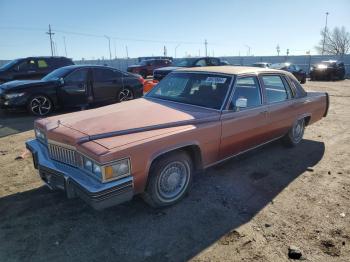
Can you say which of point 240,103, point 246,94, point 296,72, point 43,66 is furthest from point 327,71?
point 240,103

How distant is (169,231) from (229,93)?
79.1 inches

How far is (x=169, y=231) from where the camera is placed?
Result: 3.20m

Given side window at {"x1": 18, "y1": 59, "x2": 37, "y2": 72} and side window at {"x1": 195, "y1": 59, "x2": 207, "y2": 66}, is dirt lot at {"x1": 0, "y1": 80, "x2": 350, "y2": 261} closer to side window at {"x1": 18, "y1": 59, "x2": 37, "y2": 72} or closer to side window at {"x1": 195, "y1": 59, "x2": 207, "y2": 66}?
side window at {"x1": 18, "y1": 59, "x2": 37, "y2": 72}

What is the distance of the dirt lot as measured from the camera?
2.88 metres

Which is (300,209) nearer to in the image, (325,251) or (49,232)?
(325,251)

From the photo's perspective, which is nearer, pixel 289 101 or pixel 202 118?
pixel 202 118

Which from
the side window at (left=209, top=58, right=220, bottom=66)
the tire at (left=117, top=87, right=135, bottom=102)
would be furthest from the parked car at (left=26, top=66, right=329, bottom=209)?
the side window at (left=209, top=58, right=220, bottom=66)

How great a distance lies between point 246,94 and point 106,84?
5.92 metres

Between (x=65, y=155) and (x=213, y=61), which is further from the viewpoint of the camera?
(x=213, y=61)

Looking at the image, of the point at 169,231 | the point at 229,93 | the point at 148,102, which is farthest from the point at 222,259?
the point at 148,102

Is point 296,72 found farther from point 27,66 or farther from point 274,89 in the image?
point 274,89

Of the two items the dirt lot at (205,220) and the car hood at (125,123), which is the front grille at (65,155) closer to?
the car hood at (125,123)

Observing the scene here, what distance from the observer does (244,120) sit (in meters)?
4.27

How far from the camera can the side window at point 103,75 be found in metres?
9.12
